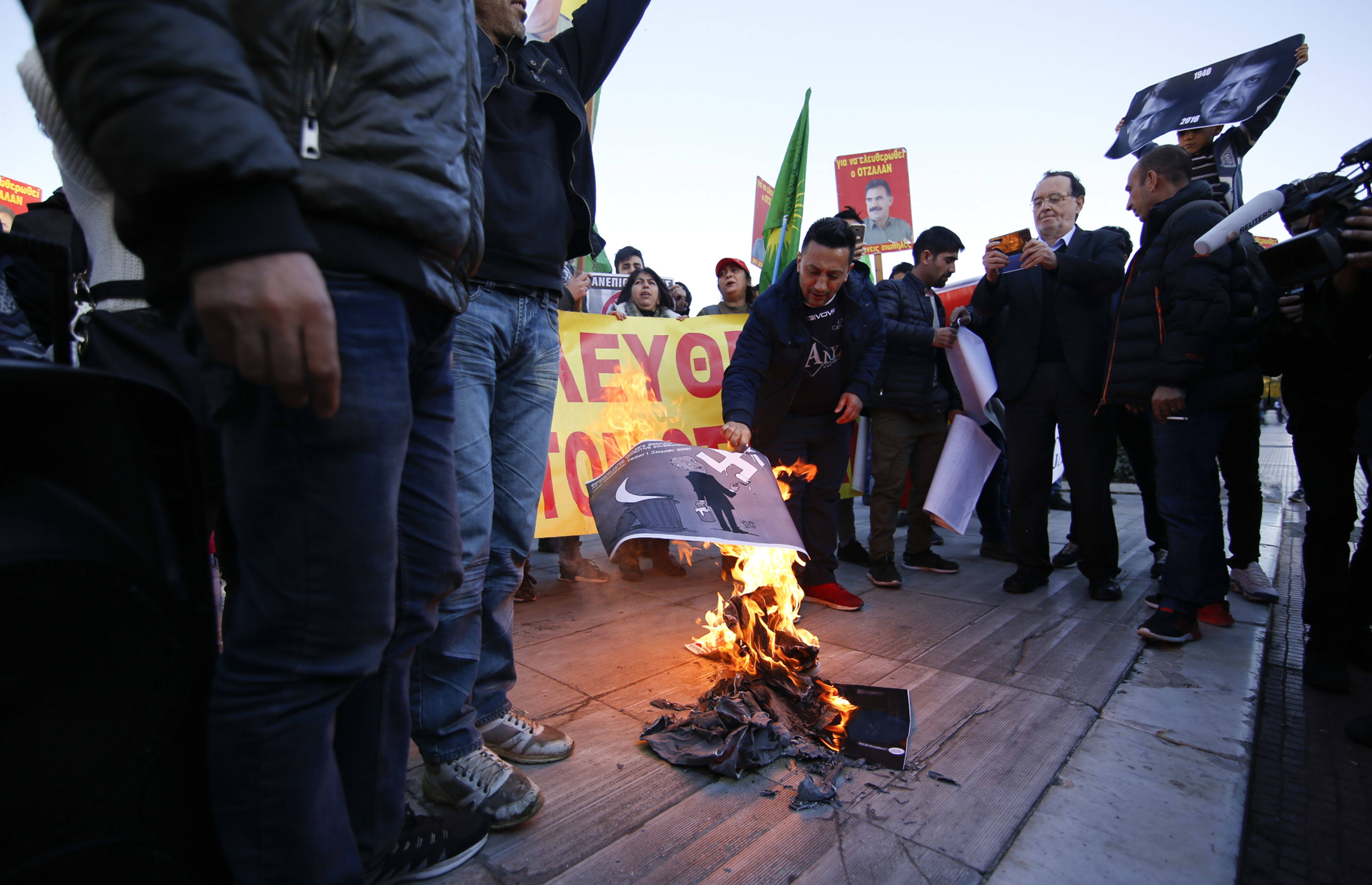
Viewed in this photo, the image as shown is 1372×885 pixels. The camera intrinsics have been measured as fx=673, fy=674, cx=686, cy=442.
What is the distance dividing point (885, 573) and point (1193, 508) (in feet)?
5.41

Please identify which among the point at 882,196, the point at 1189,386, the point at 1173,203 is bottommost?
the point at 1189,386

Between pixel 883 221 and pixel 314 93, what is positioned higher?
pixel 883 221

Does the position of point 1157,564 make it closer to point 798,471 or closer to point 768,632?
point 798,471

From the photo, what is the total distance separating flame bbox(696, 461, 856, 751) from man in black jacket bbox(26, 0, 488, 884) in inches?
58.6

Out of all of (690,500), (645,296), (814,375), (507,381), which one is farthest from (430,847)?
(645,296)

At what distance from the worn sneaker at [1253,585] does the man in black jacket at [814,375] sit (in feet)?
7.15

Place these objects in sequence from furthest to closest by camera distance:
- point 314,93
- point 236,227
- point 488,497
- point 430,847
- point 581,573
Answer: point 581,573
point 488,497
point 430,847
point 314,93
point 236,227

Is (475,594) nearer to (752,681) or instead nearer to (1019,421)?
(752,681)

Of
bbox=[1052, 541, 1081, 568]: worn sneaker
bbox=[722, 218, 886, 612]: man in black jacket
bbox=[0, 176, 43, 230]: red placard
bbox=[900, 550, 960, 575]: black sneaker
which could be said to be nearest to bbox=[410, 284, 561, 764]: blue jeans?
bbox=[722, 218, 886, 612]: man in black jacket

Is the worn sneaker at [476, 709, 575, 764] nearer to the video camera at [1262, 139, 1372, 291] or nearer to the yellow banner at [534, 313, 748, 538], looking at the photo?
the yellow banner at [534, 313, 748, 538]

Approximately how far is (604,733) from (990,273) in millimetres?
3684

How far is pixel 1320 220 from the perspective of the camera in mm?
2666

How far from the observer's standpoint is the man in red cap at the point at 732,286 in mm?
5430

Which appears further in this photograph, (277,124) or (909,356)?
(909,356)
